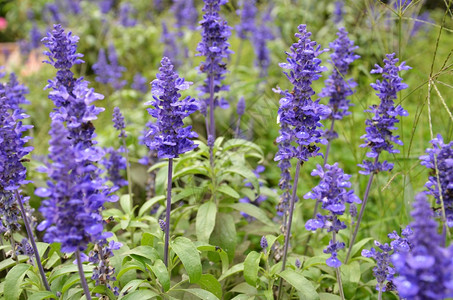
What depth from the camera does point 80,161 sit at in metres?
2.56

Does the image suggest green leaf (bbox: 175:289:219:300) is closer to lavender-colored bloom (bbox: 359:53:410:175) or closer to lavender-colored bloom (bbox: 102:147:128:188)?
lavender-colored bloom (bbox: 359:53:410:175)

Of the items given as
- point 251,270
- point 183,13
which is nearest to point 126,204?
point 251,270

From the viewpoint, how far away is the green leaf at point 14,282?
343cm

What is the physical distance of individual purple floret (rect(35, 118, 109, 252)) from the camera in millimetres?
2375

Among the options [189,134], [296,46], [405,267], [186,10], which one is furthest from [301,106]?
[186,10]

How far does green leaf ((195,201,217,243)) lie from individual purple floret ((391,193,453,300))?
2.31 meters

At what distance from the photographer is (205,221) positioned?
430cm

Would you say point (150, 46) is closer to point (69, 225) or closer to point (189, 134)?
point (189, 134)

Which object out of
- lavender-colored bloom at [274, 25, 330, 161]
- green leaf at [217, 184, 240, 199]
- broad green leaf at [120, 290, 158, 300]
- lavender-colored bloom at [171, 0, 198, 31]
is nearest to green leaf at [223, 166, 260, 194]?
green leaf at [217, 184, 240, 199]

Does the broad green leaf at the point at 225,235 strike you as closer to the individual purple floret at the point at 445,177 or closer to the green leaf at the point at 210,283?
the green leaf at the point at 210,283

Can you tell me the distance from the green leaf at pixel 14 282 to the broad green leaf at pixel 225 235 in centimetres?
170

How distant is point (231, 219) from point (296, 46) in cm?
192

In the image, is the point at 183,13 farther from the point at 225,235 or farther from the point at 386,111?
the point at 386,111

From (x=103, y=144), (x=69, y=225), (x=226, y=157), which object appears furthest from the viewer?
(x=103, y=144)
